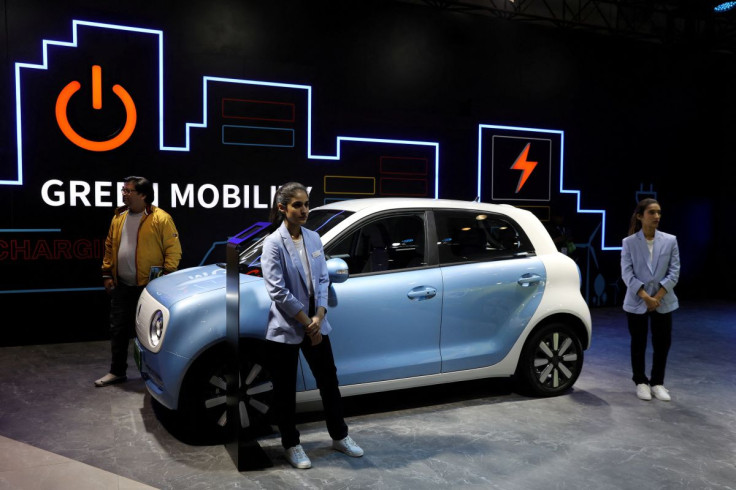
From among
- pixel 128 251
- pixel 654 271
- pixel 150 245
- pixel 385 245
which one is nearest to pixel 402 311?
pixel 385 245

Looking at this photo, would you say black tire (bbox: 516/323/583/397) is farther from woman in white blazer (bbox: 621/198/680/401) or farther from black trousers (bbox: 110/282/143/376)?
black trousers (bbox: 110/282/143/376)

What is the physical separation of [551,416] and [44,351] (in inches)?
197

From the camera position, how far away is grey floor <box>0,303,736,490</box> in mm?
3293

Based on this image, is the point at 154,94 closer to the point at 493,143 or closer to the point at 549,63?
the point at 493,143

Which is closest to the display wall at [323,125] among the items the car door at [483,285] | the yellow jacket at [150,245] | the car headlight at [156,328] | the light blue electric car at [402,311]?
the yellow jacket at [150,245]

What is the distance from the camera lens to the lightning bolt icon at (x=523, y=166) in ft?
29.4

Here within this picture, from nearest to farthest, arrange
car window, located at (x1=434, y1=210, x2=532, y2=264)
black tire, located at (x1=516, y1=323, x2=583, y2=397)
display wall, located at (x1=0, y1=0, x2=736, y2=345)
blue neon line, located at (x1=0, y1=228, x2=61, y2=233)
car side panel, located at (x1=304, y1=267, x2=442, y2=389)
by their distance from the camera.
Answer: car side panel, located at (x1=304, y1=267, x2=442, y2=389) → car window, located at (x1=434, y1=210, x2=532, y2=264) → black tire, located at (x1=516, y1=323, x2=583, y2=397) → blue neon line, located at (x1=0, y1=228, x2=61, y2=233) → display wall, located at (x1=0, y1=0, x2=736, y2=345)

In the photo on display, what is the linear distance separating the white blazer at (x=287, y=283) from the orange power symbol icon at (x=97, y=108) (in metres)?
4.15

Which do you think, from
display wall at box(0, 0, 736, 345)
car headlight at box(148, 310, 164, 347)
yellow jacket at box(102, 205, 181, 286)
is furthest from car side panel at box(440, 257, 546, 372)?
display wall at box(0, 0, 736, 345)

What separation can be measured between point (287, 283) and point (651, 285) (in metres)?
2.95

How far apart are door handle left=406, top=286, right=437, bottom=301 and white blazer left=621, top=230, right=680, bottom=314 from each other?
1.59 m

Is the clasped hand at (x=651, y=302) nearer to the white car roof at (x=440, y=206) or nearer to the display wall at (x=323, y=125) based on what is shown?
the white car roof at (x=440, y=206)

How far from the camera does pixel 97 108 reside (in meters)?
6.63

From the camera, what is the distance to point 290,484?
127 inches
